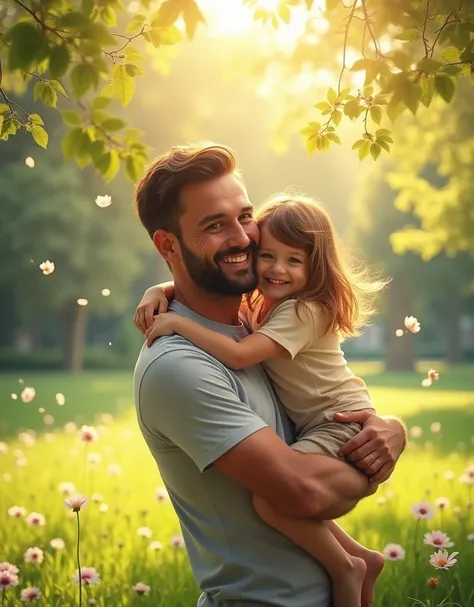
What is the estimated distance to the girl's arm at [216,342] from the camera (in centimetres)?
287

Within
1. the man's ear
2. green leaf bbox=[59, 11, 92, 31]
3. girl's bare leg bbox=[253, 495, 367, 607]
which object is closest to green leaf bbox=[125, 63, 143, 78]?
green leaf bbox=[59, 11, 92, 31]

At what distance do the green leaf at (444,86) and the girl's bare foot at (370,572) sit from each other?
162 cm

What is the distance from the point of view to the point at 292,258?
3.40 meters

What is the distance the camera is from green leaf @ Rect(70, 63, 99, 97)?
2049 mm

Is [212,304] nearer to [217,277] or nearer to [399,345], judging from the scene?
[217,277]

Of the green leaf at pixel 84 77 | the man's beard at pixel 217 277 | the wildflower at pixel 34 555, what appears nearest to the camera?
the green leaf at pixel 84 77

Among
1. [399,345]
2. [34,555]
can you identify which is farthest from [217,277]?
[399,345]

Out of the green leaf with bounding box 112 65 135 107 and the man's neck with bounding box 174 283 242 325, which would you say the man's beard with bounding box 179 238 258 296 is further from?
the green leaf with bounding box 112 65 135 107

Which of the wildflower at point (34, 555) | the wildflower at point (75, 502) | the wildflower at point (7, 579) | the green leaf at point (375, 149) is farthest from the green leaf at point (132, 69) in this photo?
the wildflower at point (34, 555)

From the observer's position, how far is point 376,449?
9.44 feet

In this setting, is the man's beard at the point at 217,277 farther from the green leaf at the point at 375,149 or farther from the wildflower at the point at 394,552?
the wildflower at the point at 394,552

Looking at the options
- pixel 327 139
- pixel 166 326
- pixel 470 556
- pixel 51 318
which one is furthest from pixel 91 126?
pixel 51 318

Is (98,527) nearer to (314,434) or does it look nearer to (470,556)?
(470,556)

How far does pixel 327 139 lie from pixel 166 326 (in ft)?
3.29
